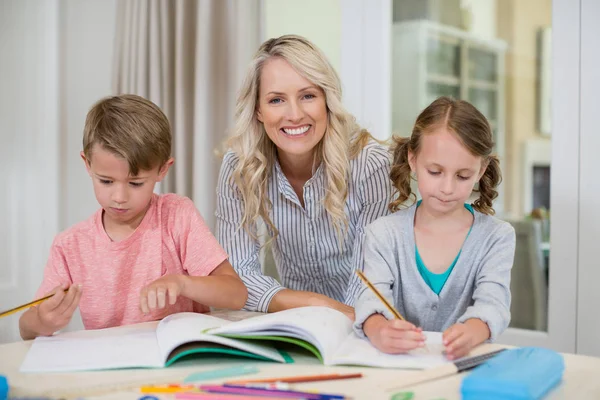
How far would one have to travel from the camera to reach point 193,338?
948 mm

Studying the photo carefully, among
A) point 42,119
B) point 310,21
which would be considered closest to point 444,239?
point 310,21

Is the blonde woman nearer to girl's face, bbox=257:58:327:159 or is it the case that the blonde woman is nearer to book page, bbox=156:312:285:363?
girl's face, bbox=257:58:327:159

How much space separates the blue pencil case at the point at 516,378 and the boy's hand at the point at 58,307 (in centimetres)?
64

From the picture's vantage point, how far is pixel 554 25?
2066 mm

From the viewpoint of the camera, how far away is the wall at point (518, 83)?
216cm

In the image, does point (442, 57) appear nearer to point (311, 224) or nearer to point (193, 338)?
point (311, 224)

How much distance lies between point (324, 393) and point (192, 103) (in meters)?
2.17

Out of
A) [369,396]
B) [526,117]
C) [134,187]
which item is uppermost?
[526,117]

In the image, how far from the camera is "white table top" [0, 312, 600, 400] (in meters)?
0.81

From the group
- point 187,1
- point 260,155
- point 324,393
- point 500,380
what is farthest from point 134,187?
point 187,1

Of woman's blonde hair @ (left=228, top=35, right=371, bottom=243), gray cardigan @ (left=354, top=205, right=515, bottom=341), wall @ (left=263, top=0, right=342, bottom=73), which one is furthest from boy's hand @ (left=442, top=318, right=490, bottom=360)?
wall @ (left=263, top=0, right=342, bottom=73)

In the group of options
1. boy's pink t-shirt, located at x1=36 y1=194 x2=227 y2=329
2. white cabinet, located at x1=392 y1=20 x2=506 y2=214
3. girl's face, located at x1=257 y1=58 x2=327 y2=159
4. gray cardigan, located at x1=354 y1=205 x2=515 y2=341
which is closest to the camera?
gray cardigan, located at x1=354 y1=205 x2=515 y2=341

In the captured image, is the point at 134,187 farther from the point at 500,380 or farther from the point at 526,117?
the point at 526,117

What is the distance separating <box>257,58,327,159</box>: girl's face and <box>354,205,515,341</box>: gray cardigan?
37cm
